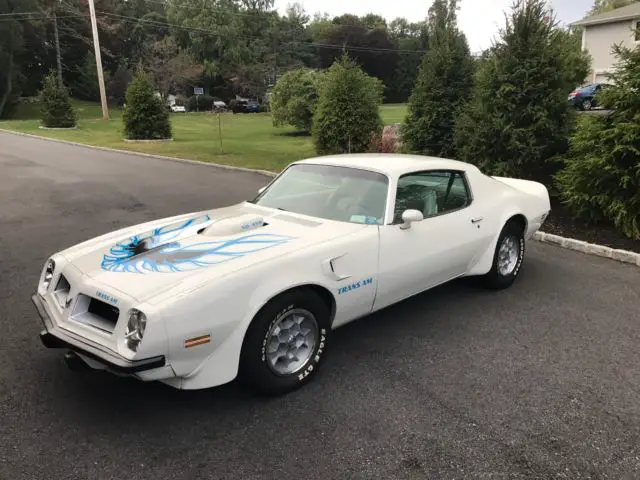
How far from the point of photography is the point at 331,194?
14.3ft

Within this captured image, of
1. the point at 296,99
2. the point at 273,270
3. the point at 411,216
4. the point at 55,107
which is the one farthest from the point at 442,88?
the point at 55,107

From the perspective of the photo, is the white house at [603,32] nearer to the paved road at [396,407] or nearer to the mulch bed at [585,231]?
the mulch bed at [585,231]

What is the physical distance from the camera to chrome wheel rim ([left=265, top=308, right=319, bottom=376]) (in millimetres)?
3289

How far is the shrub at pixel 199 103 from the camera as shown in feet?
196

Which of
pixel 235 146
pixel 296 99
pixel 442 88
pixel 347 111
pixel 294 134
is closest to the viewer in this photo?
pixel 442 88

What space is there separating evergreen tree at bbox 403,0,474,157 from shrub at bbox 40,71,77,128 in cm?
2723

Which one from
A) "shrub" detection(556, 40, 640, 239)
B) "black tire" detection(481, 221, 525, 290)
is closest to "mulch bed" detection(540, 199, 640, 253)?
"shrub" detection(556, 40, 640, 239)

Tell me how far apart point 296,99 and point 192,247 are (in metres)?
23.6

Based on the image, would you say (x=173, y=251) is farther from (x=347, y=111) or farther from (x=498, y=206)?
(x=347, y=111)

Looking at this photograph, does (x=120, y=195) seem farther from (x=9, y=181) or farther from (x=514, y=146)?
(x=514, y=146)

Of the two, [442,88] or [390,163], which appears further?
[442,88]

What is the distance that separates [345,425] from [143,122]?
2260 cm

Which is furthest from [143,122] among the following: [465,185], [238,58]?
[238,58]

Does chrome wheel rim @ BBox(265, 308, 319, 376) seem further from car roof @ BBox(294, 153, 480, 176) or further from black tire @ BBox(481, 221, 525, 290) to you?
black tire @ BBox(481, 221, 525, 290)
